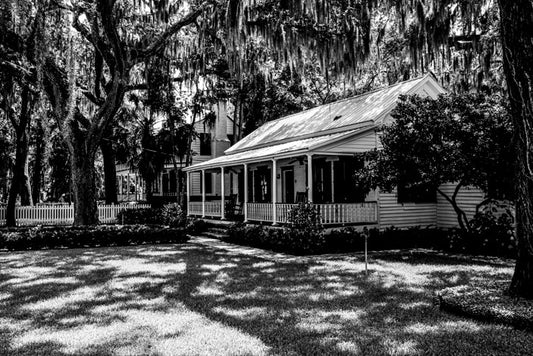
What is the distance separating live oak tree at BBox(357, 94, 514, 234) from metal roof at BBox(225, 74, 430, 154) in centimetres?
358

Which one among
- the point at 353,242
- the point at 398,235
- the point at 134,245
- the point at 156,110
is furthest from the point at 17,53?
the point at 398,235

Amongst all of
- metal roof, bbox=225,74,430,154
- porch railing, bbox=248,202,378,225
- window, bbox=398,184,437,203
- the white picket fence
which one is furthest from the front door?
the white picket fence

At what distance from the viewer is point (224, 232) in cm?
1789

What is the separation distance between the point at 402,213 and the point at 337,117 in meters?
4.71

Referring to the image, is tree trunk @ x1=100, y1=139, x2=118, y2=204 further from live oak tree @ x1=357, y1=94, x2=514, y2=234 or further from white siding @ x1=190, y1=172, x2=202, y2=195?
live oak tree @ x1=357, y1=94, x2=514, y2=234

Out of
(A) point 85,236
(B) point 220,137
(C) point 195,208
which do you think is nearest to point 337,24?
(A) point 85,236

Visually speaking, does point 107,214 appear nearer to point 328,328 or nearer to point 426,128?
point 426,128

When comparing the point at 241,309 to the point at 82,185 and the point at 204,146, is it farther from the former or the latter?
the point at 204,146

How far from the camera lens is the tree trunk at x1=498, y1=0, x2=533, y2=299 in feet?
19.4

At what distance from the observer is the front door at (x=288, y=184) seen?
64.6 feet

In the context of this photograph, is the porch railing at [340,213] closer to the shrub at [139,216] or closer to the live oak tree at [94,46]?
the live oak tree at [94,46]

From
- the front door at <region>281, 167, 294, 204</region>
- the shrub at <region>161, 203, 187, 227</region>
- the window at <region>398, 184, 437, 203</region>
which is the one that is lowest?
the shrub at <region>161, 203, 187, 227</region>

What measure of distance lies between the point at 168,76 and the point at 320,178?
7842mm

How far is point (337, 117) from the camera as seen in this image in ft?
60.0
